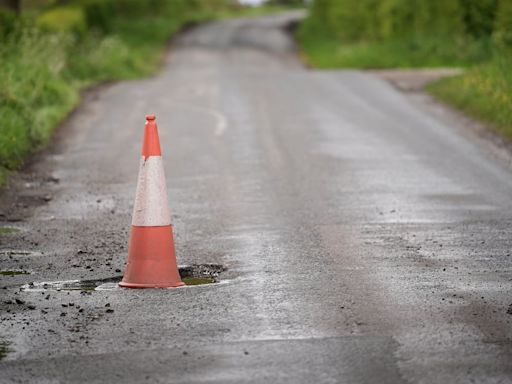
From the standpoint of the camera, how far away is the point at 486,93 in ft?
65.9

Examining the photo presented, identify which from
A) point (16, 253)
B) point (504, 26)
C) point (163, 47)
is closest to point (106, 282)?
point (16, 253)

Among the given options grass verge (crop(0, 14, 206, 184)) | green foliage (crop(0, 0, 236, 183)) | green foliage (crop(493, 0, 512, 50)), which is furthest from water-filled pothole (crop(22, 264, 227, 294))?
green foliage (crop(493, 0, 512, 50))

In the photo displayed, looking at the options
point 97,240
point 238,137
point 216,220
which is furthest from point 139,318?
point 238,137

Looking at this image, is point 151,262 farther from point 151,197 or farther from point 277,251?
point 277,251

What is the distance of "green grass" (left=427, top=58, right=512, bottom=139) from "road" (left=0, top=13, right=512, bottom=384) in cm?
62

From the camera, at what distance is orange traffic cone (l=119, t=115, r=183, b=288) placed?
26.9ft

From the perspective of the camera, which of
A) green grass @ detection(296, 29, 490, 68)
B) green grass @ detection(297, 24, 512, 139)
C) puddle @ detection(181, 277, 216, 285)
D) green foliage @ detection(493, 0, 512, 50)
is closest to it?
puddle @ detection(181, 277, 216, 285)

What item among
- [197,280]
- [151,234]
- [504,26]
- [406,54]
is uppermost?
[151,234]

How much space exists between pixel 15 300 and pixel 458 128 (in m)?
11.6

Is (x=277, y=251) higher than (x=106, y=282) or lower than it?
lower

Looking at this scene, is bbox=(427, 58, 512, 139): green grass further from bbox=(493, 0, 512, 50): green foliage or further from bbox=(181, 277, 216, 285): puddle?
bbox=(181, 277, 216, 285): puddle

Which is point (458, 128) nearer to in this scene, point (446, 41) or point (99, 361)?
point (99, 361)

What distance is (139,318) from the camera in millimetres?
7246

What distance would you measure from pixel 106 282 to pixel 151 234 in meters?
0.50
